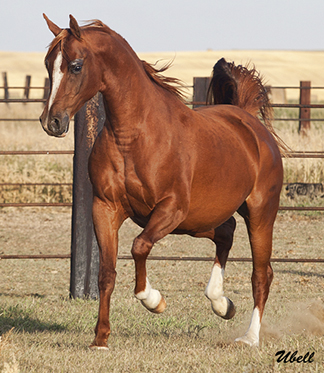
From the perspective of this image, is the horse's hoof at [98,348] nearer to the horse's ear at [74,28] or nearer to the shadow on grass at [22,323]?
the shadow on grass at [22,323]

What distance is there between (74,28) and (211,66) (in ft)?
194

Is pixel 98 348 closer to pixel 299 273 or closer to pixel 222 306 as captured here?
pixel 222 306

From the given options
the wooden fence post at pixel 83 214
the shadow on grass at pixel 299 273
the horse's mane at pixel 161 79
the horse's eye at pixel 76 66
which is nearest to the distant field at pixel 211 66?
the shadow on grass at pixel 299 273

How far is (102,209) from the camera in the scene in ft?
12.3

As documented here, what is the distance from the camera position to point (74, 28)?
3.35m

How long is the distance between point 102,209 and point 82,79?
2.69ft

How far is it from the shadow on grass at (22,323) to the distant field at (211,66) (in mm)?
44726

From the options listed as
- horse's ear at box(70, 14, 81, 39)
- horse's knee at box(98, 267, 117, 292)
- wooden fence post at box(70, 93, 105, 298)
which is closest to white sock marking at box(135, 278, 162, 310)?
horse's knee at box(98, 267, 117, 292)

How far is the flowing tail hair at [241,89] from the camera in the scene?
528cm

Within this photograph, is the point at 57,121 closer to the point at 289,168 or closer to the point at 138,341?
the point at 138,341

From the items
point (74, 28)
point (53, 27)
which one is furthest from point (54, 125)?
point (53, 27)

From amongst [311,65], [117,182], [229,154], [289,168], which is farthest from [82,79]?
[311,65]

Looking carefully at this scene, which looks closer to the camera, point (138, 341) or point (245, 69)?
point (138, 341)

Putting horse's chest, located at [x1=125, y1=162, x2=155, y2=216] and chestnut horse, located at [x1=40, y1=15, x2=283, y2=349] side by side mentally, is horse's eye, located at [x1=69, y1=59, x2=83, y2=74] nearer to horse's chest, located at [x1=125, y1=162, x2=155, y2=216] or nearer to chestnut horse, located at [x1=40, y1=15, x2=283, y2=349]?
chestnut horse, located at [x1=40, y1=15, x2=283, y2=349]
